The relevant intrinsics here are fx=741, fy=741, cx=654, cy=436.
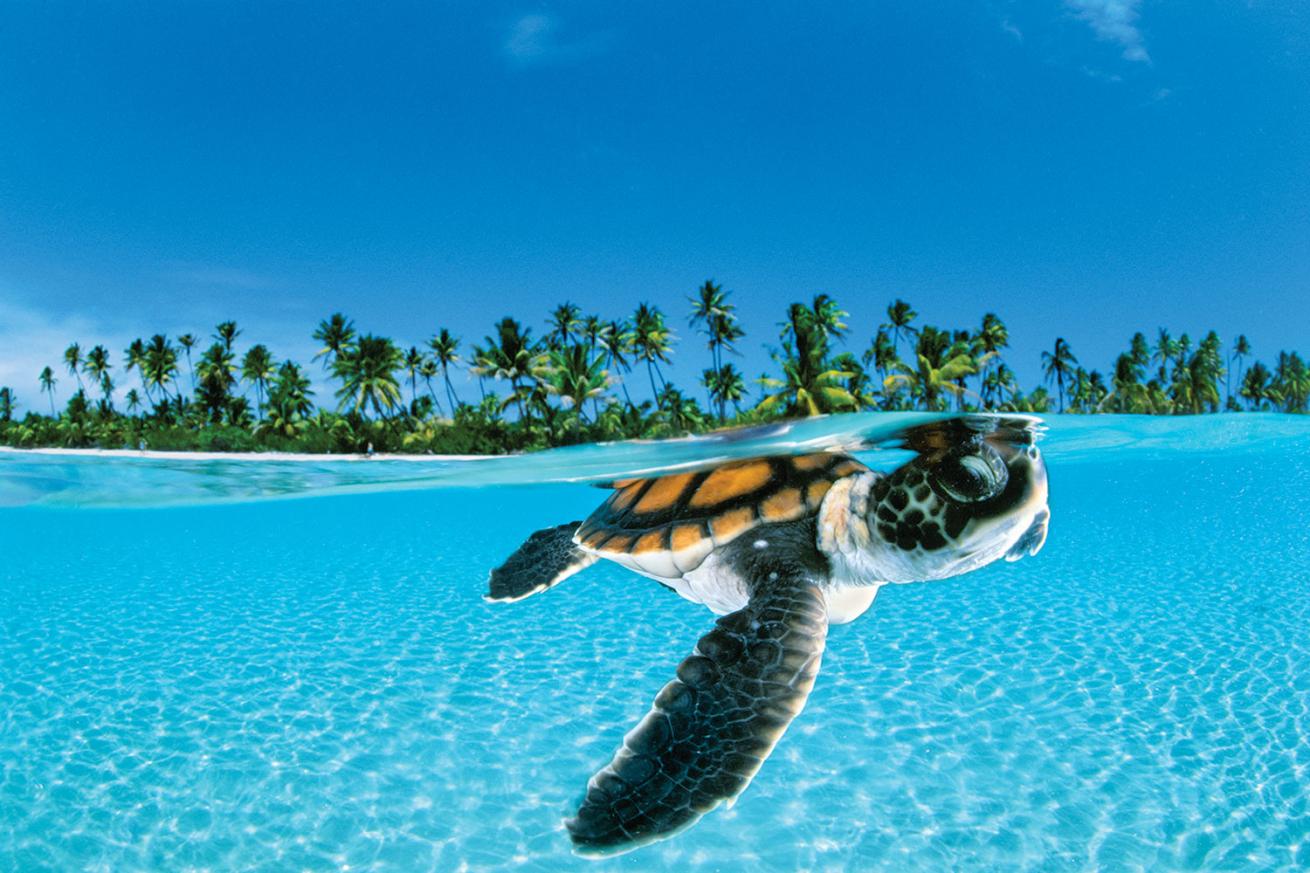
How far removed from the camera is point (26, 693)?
639 cm

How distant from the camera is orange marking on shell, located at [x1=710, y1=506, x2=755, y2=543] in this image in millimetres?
3627

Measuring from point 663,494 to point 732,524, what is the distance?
2.31 ft

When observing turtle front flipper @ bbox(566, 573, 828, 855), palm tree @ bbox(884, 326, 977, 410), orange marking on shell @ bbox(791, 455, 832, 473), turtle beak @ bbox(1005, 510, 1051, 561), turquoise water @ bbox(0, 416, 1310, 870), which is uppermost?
palm tree @ bbox(884, 326, 977, 410)

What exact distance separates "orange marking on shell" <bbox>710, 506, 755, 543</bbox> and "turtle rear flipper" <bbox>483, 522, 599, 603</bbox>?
1366 millimetres

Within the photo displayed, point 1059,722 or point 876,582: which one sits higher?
point 876,582

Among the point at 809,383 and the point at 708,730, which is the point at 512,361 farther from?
the point at 708,730

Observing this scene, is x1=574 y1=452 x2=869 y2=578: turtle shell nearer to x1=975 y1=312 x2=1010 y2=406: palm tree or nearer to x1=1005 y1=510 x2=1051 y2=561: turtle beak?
x1=1005 y1=510 x2=1051 y2=561: turtle beak

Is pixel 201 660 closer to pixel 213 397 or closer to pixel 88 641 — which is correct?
pixel 88 641

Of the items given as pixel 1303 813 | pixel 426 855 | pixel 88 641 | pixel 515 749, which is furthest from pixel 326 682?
pixel 1303 813

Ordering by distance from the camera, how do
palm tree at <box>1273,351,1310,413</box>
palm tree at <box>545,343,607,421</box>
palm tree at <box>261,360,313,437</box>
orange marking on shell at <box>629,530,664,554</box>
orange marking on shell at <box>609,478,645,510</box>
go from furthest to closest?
palm tree at <box>1273,351,1310,413</box>, palm tree at <box>261,360,313,437</box>, palm tree at <box>545,343,607,421</box>, orange marking on shell at <box>609,478,645,510</box>, orange marking on shell at <box>629,530,664,554</box>

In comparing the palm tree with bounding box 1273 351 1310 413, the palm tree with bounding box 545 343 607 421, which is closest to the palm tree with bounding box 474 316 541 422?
the palm tree with bounding box 545 343 607 421

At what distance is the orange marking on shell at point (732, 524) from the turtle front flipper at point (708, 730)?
1.79 feet

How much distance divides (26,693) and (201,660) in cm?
129

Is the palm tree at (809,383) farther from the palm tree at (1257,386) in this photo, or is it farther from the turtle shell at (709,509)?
the palm tree at (1257,386)
